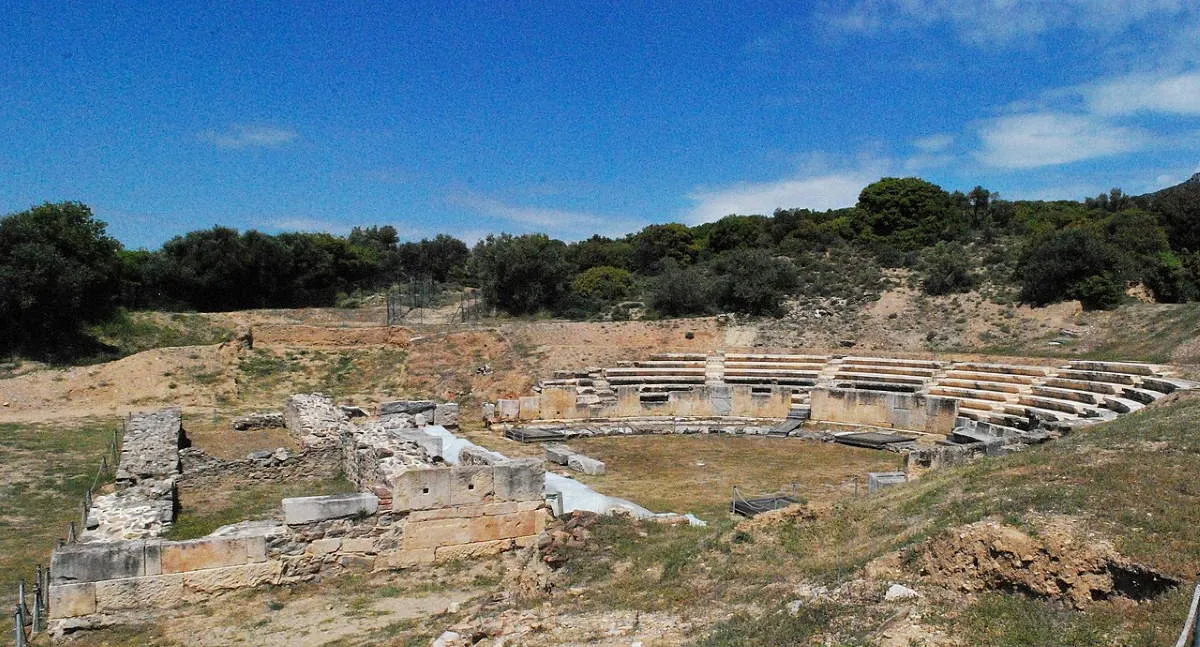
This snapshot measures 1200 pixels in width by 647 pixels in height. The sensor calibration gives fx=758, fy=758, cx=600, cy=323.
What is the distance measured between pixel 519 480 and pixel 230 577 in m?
3.92

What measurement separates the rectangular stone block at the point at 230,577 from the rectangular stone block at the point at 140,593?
0.38 feet

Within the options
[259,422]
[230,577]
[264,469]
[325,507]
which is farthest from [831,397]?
[230,577]

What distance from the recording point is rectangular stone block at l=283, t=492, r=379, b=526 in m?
9.77

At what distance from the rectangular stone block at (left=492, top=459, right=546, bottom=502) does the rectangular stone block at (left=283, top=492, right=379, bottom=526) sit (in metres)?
1.75

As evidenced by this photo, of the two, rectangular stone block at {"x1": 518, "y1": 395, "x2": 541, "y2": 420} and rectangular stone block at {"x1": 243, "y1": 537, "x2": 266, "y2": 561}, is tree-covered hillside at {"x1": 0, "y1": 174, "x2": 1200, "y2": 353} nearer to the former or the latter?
rectangular stone block at {"x1": 518, "y1": 395, "x2": 541, "y2": 420}

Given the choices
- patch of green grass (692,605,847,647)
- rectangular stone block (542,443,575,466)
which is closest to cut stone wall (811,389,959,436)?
rectangular stone block (542,443,575,466)

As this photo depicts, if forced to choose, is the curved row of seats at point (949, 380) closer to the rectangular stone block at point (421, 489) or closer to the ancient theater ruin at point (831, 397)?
the ancient theater ruin at point (831, 397)

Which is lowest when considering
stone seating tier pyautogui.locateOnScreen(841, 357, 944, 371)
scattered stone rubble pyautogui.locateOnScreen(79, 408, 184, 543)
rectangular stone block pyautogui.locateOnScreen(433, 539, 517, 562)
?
rectangular stone block pyautogui.locateOnScreen(433, 539, 517, 562)

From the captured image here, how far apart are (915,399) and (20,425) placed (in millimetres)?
24766

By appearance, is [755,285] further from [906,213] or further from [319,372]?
[906,213]

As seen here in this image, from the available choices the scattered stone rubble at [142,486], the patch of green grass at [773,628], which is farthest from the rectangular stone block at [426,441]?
the patch of green grass at [773,628]

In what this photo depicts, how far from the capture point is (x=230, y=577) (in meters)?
9.36

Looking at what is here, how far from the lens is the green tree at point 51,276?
28.0 m

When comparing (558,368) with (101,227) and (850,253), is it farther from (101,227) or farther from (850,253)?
(850,253)
